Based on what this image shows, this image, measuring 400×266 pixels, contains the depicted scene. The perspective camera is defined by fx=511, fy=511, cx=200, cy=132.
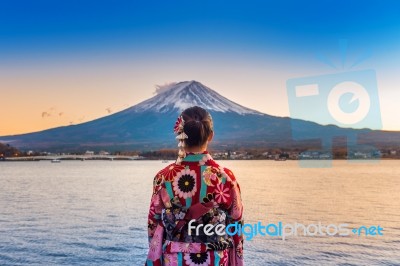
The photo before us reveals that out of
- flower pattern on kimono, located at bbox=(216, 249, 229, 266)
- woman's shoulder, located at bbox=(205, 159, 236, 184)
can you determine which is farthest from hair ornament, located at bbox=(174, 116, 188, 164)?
flower pattern on kimono, located at bbox=(216, 249, 229, 266)

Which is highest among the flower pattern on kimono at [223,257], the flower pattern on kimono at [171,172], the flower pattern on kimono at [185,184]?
the flower pattern on kimono at [171,172]

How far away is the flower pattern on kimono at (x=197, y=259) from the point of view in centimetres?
194

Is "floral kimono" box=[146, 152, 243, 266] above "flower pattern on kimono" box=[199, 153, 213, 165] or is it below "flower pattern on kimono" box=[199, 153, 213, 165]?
below

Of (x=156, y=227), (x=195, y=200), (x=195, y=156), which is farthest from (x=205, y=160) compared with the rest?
(x=156, y=227)

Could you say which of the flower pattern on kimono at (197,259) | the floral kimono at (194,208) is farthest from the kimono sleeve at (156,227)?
the flower pattern on kimono at (197,259)

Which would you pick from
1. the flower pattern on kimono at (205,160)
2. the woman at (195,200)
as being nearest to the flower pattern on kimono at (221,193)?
the woman at (195,200)

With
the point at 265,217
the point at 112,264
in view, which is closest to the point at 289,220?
the point at 265,217

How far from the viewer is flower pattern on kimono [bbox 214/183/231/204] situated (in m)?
1.92

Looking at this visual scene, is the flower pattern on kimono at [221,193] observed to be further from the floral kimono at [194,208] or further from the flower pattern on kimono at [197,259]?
the flower pattern on kimono at [197,259]

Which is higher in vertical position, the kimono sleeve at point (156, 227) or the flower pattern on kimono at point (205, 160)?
the flower pattern on kimono at point (205, 160)

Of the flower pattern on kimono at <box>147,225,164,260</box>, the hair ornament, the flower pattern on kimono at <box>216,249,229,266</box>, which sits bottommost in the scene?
the flower pattern on kimono at <box>216,249,229,266</box>

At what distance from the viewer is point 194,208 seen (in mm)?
1919

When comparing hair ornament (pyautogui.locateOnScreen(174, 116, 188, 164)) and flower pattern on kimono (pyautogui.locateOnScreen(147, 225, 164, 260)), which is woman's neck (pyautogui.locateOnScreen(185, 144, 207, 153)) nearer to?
hair ornament (pyautogui.locateOnScreen(174, 116, 188, 164))

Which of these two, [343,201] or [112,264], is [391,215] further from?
[112,264]
